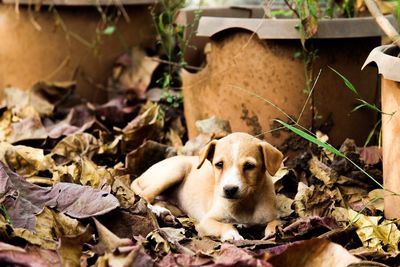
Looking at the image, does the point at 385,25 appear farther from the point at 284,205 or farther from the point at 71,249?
the point at 71,249

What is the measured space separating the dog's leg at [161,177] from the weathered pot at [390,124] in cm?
99

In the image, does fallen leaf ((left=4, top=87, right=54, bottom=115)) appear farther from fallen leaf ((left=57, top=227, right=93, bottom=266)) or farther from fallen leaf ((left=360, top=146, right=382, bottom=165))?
fallen leaf ((left=57, top=227, right=93, bottom=266))

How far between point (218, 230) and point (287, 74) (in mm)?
1009

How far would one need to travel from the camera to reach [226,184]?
3.19m

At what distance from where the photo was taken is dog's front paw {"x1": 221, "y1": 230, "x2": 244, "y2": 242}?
3152mm

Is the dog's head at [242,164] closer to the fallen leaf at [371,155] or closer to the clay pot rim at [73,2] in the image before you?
the fallen leaf at [371,155]

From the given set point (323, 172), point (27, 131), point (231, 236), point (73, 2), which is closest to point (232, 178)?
point (231, 236)

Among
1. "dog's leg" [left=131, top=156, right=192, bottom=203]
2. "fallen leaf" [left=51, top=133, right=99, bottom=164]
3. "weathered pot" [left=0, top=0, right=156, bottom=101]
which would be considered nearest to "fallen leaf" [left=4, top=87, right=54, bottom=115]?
"weathered pot" [left=0, top=0, right=156, bottom=101]

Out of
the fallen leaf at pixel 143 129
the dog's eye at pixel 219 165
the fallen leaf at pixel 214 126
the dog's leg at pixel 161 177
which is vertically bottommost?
the fallen leaf at pixel 143 129

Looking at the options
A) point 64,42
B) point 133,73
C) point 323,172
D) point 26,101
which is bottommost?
point 26,101

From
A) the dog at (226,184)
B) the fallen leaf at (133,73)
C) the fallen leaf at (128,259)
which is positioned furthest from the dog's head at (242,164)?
the fallen leaf at (133,73)

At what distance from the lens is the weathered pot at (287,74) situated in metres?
3.88

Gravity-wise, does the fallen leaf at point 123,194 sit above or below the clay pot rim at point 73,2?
below

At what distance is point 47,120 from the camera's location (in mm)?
4887
